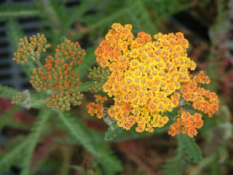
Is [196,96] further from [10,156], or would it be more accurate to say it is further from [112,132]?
[10,156]

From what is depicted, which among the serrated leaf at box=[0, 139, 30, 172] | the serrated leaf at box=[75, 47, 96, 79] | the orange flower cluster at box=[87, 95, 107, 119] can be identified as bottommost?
the serrated leaf at box=[0, 139, 30, 172]

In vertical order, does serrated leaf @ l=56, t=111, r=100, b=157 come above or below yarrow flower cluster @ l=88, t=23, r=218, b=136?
below

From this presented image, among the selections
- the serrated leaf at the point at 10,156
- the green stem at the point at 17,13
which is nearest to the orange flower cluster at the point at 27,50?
the green stem at the point at 17,13

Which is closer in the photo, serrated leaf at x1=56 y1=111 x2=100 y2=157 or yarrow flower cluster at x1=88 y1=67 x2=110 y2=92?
yarrow flower cluster at x1=88 y1=67 x2=110 y2=92

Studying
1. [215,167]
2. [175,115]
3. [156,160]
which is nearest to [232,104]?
[215,167]

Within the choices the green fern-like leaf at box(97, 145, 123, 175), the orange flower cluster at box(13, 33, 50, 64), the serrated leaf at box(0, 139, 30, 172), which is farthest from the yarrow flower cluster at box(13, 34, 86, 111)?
the serrated leaf at box(0, 139, 30, 172)

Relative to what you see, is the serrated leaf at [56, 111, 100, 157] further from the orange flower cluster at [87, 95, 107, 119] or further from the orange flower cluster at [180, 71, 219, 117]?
the orange flower cluster at [180, 71, 219, 117]
